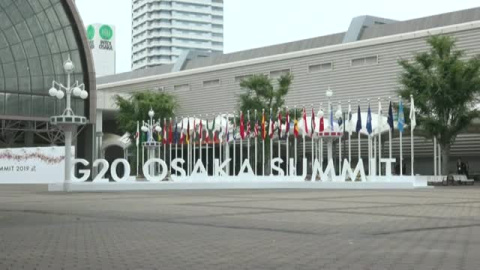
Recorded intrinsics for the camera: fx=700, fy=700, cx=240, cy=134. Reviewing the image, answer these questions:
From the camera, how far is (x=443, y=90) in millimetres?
46656

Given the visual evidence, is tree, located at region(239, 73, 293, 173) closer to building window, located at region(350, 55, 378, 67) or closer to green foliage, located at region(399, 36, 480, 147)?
building window, located at region(350, 55, 378, 67)

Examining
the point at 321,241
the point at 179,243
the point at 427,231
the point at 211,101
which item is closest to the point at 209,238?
the point at 179,243

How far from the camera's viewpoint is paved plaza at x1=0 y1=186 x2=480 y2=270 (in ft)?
28.3

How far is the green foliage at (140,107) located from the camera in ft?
239

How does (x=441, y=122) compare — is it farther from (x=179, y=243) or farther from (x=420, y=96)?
(x=179, y=243)

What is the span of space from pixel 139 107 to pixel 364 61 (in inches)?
933

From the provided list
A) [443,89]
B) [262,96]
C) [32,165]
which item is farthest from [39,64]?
[443,89]

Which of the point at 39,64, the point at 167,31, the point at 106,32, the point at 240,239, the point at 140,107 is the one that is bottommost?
the point at 240,239

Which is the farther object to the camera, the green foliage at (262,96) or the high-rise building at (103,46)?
the high-rise building at (103,46)

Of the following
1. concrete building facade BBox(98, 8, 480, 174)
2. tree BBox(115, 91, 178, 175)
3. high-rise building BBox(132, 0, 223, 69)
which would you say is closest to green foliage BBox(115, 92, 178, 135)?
tree BBox(115, 91, 178, 175)

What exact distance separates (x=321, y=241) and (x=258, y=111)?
47.8m

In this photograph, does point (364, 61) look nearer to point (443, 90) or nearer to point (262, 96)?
point (262, 96)

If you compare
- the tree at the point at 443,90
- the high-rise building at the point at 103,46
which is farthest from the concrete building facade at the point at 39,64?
the high-rise building at the point at 103,46

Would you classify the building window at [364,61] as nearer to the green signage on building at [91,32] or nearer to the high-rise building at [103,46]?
the high-rise building at [103,46]
